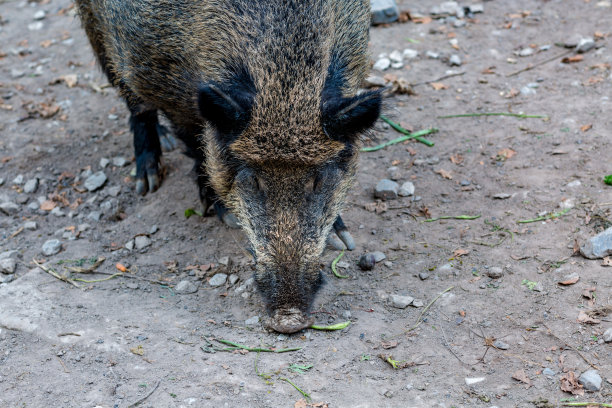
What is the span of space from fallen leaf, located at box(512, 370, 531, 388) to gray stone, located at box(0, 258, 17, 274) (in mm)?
3397

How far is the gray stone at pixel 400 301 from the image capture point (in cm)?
396

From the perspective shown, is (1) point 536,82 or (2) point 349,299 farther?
(1) point 536,82

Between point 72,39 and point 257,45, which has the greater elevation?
point 257,45

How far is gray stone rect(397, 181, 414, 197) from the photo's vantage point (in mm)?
5141

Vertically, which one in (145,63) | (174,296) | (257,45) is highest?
(257,45)

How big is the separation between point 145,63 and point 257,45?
1278mm

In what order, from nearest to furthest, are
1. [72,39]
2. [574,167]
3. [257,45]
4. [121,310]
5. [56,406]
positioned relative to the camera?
[56,406]
[257,45]
[121,310]
[574,167]
[72,39]

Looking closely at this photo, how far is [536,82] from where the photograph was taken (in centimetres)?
629

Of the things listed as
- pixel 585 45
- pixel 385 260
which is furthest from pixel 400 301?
pixel 585 45

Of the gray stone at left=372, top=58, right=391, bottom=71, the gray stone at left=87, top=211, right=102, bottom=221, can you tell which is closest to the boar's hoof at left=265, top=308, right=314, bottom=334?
the gray stone at left=87, top=211, right=102, bottom=221

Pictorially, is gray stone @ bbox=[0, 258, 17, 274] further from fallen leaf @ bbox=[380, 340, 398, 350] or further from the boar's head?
fallen leaf @ bbox=[380, 340, 398, 350]

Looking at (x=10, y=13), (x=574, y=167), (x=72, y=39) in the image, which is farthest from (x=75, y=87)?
(x=574, y=167)

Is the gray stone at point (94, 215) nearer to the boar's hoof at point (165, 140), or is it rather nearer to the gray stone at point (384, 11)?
the boar's hoof at point (165, 140)

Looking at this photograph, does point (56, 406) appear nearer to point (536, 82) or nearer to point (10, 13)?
point (536, 82)
